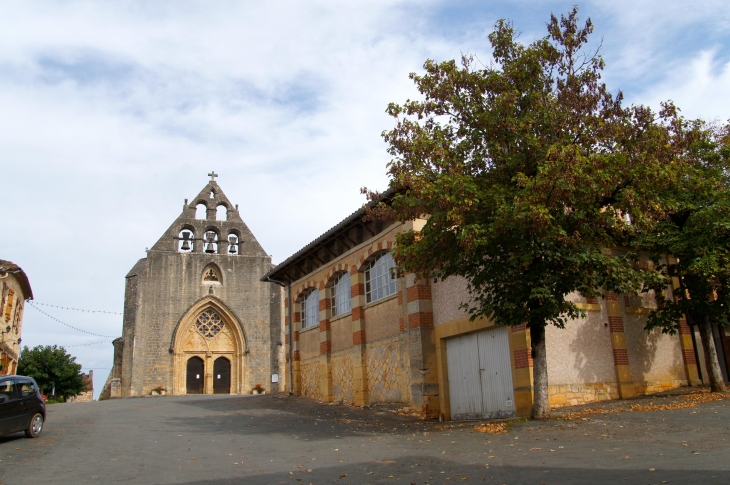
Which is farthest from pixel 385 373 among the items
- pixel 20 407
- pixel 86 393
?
pixel 86 393

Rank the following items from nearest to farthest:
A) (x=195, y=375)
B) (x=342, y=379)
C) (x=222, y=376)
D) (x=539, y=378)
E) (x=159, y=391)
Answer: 1. (x=539, y=378)
2. (x=342, y=379)
3. (x=159, y=391)
4. (x=195, y=375)
5. (x=222, y=376)

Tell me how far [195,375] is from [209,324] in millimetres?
3043

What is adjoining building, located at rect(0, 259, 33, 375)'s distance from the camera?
2498cm

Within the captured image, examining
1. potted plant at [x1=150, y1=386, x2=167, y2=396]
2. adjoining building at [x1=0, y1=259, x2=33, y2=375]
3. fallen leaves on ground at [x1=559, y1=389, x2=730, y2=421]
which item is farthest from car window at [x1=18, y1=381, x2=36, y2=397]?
potted plant at [x1=150, y1=386, x2=167, y2=396]

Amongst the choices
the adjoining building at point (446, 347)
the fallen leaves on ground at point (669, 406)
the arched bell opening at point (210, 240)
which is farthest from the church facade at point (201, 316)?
the fallen leaves on ground at point (669, 406)

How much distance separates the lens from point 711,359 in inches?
558

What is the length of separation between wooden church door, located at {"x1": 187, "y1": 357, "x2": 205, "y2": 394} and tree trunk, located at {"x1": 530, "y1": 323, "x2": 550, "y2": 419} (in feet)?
90.9

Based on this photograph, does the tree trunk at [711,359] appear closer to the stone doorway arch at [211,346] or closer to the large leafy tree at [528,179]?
the large leafy tree at [528,179]

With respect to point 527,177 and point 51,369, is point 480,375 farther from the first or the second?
point 51,369

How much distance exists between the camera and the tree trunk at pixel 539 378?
11312 mm

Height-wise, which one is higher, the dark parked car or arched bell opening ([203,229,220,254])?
arched bell opening ([203,229,220,254])

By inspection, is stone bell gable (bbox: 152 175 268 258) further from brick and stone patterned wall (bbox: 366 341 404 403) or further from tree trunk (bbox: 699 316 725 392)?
tree trunk (bbox: 699 316 725 392)

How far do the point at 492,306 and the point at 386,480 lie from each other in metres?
4.74

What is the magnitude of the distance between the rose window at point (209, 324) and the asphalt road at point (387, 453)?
22371 mm
